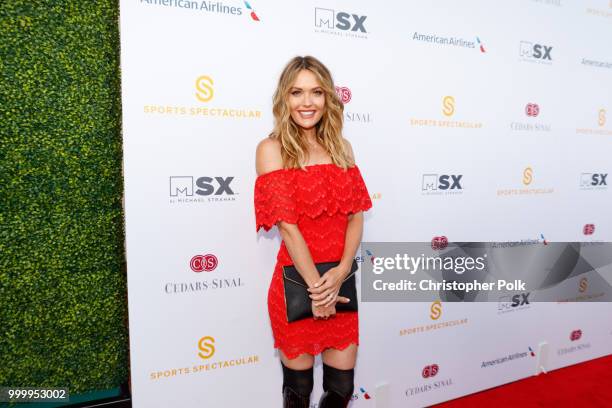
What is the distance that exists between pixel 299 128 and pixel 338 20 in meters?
0.76

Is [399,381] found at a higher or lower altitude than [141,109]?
lower

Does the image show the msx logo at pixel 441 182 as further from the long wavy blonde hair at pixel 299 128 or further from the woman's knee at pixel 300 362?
the woman's knee at pixel 300 362

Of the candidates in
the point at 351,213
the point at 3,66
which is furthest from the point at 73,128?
the point at 351,213

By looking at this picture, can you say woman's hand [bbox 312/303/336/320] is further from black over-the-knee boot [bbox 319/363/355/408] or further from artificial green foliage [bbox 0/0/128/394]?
artificial green foliage [bbox 0/0/128/394]

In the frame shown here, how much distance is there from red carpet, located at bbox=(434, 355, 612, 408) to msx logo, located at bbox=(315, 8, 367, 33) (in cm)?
248

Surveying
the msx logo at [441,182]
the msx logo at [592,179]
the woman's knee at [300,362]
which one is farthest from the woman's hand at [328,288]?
the msx logo at [592,179]

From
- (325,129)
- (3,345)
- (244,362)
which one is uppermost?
(325,129)

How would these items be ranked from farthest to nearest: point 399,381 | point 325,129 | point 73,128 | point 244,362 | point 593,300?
point 593,300 → point 399,381 → point 244,362 → point 73,128 → point 325,129

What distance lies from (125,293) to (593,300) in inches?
142

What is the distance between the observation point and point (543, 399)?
109 inches

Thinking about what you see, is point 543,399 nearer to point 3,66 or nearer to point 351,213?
point 351,213

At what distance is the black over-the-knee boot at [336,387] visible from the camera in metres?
1.91
